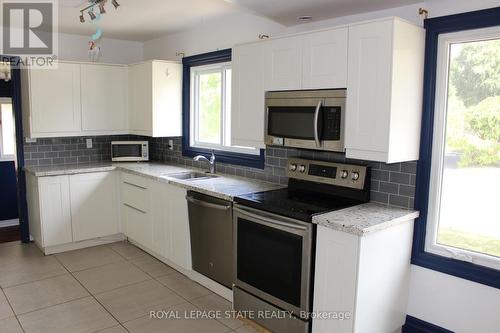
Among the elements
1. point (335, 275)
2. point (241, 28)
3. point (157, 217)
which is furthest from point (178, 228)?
point (241, 28)

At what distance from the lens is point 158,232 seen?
3957 millimetres

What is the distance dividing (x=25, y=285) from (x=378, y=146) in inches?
126

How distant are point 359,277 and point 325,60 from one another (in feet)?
4.54

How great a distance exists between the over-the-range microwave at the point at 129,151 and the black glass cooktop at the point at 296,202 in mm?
2377

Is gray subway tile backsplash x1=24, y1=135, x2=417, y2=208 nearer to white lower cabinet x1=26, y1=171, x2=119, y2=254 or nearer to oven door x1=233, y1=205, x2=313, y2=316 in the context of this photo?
white lower cabinet x1=26, y1=171, x2=119, y2=254

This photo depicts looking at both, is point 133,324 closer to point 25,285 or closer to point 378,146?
point 25,285

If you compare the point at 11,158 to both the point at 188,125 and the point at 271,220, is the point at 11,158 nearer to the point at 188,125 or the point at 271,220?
the point at 188,125

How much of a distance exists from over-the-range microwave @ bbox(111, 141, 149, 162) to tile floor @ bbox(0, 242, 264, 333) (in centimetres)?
115

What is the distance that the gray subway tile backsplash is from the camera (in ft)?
8.80

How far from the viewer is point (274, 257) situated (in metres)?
2.67

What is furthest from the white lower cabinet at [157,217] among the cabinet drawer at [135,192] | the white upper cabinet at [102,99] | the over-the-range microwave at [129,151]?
the white upper cabinet at [102,99]

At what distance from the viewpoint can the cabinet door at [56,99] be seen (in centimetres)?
427

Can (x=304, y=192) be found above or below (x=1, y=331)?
above

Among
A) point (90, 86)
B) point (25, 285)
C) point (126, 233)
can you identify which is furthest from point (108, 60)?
point (25, 285)
